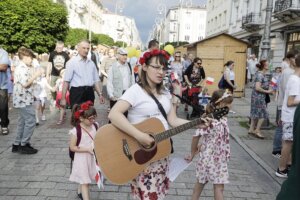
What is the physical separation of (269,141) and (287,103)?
9.71ft

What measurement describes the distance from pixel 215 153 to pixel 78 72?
10.5 ft

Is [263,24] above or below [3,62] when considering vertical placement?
above

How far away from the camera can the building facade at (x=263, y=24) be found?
22.4 m

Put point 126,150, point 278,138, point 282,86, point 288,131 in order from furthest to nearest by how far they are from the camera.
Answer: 1. point 278,138
2. point 282,86
3. point 288,131
4. point 126,150

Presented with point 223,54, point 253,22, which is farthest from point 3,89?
point 253,22

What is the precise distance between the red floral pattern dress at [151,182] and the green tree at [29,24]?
15400mm

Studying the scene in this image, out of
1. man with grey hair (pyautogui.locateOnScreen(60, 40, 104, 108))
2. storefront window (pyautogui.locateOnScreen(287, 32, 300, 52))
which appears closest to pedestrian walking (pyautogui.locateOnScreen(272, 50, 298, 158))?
man with grey hair (pyautogui.locateOnScreen(60, 40, 104, 108))

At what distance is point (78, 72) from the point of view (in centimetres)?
621

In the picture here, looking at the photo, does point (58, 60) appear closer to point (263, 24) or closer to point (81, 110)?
point (81, 110)

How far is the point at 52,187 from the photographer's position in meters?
4.90

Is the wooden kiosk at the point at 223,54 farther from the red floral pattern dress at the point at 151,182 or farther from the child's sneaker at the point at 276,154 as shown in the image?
the red floral pattern dress at the point at 151,182

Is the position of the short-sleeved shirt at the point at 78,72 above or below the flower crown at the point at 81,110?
above

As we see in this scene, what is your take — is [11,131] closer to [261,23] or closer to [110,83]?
[110,83]

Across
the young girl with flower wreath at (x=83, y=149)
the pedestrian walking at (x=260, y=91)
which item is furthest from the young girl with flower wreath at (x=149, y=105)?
the pedestrian walking at (x=260, y=91)
